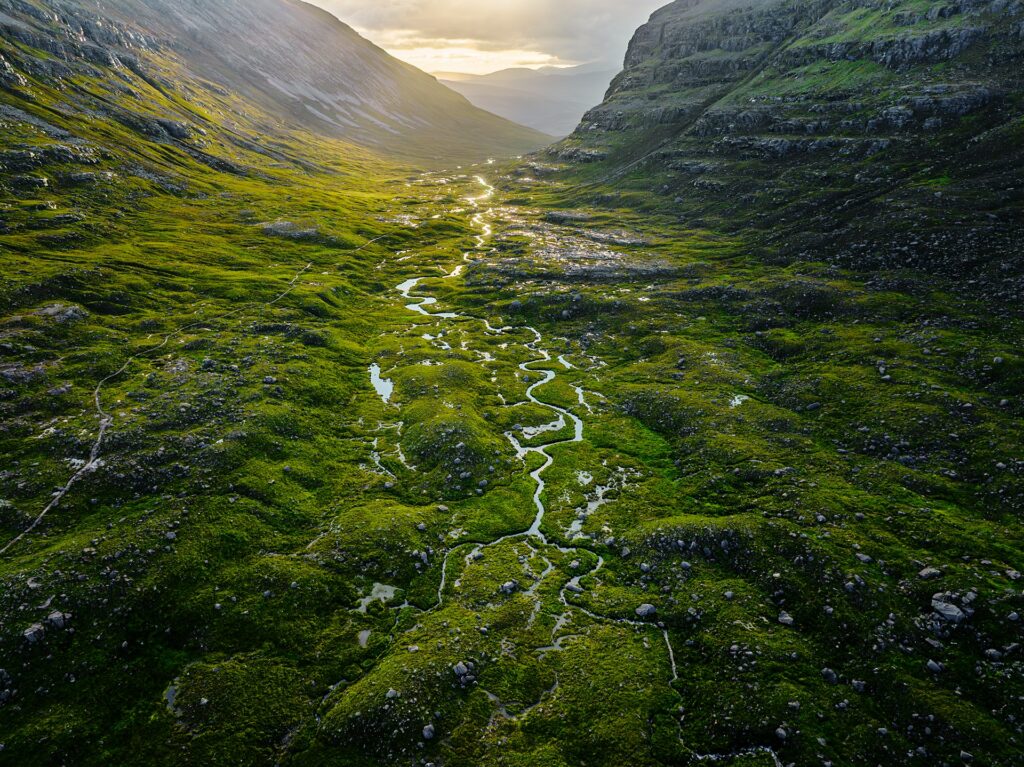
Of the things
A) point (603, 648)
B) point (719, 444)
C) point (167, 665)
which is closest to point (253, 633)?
point (167, 665)

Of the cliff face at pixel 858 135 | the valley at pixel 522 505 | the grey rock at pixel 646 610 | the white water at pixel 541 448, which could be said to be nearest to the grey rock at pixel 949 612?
the valley at pixel 522 505

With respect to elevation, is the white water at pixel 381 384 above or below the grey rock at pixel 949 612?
below

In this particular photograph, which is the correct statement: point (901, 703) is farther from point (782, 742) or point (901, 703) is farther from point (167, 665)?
point (167, 665)

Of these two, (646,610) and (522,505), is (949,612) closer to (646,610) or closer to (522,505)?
(646,610)

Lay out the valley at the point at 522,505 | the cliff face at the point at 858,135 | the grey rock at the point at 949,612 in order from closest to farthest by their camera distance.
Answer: the valley at the point at 522,505 < the grey rock at the point at 949,612 < the cliff face at the point at 858,135

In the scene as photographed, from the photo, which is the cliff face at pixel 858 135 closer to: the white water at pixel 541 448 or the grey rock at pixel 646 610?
the white water at pixel 541 448

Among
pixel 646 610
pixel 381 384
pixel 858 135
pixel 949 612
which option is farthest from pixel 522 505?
pixel 858 135

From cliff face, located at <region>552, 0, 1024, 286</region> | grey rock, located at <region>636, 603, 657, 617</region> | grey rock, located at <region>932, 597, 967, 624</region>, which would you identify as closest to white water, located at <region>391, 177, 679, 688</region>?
grey rock, located at <region>636, 603, 657, 617</region>

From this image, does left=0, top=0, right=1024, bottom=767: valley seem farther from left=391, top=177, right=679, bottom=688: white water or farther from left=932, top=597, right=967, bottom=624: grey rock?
left=391, top=177, right=679, bottom=688: white water

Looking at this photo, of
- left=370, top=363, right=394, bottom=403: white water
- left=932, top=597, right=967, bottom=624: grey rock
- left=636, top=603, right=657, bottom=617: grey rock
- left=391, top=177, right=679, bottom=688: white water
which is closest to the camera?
left=932, top=597, right=967, bottom=624: grey rock
